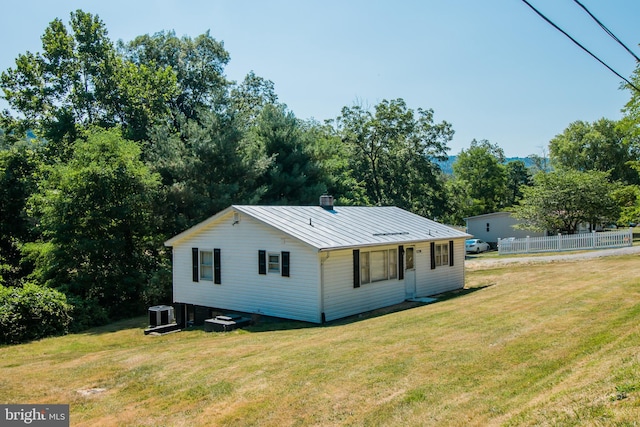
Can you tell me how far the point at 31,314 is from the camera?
17.4 metres

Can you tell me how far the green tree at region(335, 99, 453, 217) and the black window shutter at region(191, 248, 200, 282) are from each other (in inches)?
1063

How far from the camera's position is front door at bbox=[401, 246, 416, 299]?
1928 centimetres

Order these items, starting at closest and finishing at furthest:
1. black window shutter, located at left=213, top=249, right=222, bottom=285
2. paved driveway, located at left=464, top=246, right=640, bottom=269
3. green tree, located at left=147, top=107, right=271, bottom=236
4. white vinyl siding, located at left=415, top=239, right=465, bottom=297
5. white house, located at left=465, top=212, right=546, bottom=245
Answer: black window shutter, located at left=213, top=249, right=222, bottom=285, white vinyl siding, located at left=415, top=239, right=465, bottom=297, paved driveway, located at left=464, top=246, right=640, bottom=269, green tree, located at left=147, top=107, right=271, bottom=236, white house, located at left=465, top=212, right=546, bottom=245

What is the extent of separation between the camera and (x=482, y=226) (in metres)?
47.3

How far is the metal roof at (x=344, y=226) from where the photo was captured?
53.5 feet

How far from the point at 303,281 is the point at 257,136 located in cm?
1941

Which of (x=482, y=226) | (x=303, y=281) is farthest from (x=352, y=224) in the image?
(x=482, y=226)

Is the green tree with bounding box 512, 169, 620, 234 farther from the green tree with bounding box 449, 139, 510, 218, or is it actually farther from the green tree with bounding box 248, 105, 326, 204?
the green tree with bounding box 449, 139, 510, 218

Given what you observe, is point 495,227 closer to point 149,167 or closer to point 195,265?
point 149,167

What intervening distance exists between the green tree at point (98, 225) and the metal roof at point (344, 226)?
6.06 meters

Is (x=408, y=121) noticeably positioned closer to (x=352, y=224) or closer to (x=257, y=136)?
(x=257, y=136)

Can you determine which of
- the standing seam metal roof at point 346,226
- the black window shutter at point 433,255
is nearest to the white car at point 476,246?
the standing seam metal roof at point 346,226

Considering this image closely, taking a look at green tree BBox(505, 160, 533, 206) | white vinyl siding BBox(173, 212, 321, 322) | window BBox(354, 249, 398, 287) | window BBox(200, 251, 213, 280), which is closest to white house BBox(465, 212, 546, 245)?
window BBox(354, 249, 398, 287)

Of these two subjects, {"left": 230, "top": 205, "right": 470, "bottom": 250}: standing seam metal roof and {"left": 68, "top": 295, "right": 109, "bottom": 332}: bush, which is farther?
{"left": 68, "top": 295, "right": 109, "bottom": 332}: bush
